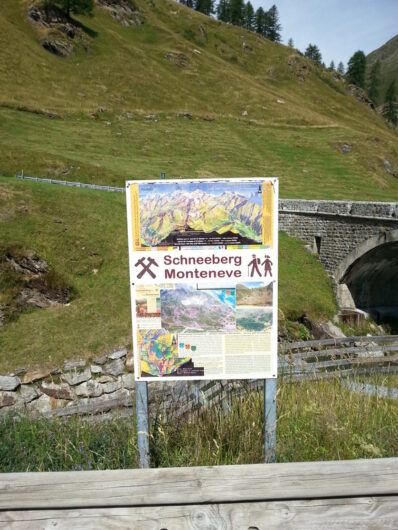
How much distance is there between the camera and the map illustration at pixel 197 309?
3.43 metres

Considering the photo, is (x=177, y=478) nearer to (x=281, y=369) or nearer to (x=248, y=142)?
(x=281, y=369)

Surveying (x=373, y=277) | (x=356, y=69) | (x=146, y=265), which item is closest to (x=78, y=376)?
(x=146, y=265)

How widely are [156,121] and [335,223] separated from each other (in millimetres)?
29656

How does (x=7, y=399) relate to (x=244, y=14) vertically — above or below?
below

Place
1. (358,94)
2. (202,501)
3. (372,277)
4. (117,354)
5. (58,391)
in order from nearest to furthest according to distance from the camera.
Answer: (202,501) < (58,391) < (117,354) < (372,277) < (358,94)

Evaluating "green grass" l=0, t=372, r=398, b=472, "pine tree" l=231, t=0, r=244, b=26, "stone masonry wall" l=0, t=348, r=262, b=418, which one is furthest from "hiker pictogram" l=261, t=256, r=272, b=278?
"pine tree" l=231, t=0, r=244, b=26

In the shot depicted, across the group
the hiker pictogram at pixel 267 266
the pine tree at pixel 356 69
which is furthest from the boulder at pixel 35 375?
the pine tree at pixel 356 69

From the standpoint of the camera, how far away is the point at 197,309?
3.44 m

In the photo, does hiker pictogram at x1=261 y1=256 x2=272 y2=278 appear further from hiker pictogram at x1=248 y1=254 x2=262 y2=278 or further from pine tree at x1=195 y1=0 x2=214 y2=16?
pine tree at x1=195 y1=0 x2=214 y2=16

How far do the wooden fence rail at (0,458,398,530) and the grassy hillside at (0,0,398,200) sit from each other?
89.4 feet

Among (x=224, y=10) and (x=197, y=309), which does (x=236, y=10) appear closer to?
(x=224, y=10)

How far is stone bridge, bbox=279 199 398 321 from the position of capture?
18750mm

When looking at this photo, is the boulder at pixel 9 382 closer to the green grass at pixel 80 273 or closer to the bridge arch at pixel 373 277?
the green grass at pixel 80 273

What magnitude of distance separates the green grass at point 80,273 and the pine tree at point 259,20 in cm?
11397
